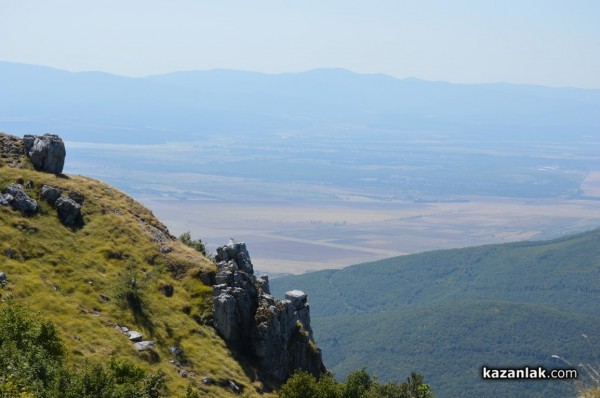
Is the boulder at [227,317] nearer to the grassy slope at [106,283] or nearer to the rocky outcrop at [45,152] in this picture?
the grassy slope at [106,283]

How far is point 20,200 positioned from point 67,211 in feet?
17.0

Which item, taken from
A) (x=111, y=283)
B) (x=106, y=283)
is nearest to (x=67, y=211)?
(x=106, y=283)

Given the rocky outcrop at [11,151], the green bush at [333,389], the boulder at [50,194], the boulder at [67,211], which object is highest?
the rocky outcrop at [11,151]

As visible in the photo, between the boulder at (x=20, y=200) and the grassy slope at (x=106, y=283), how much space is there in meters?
1.09

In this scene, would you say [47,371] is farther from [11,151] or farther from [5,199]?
[11,151]

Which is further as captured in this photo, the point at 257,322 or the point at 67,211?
the point at 67,211

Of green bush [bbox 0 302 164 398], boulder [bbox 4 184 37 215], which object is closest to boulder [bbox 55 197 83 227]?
boulder [bbox 4 184 37 215]

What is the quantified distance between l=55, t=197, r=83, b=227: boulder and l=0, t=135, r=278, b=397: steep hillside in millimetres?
505

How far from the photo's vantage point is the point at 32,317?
57.3 m

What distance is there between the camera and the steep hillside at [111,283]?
6575cm

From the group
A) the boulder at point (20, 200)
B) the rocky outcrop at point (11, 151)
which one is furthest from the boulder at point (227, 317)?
the rocky outcrop at point (11, 151)

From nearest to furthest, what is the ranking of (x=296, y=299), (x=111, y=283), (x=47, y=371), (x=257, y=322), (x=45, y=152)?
(x=47, y=371) → (x=111, y=283) → (x=257, y=322) → (x=296, y=299) → (x=45, y=152)

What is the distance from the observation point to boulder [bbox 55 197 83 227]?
82312mm

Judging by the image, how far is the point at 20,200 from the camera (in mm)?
79938
